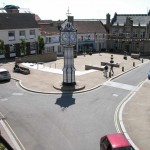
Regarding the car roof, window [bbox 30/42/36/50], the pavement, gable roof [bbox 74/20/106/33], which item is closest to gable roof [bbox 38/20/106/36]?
gable roof [bbox 74/20/106/33]

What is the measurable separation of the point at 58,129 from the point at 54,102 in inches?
251

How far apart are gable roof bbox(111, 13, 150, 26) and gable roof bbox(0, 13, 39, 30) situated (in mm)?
23036

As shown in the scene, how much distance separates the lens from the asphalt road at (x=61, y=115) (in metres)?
18.6

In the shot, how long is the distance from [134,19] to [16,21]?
2866 centimetres

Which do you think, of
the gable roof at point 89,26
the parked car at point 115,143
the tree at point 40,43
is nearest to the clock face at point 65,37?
the parked car at point 115,143

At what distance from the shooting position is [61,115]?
912 inches

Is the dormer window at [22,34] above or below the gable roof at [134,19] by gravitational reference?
below

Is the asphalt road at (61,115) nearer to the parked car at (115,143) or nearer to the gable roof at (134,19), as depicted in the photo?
the parked car at (115,143)

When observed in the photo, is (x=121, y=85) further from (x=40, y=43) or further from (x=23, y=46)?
(x=40, y=43)

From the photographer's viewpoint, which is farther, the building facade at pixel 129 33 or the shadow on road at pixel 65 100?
the building facade at pixel 129 33

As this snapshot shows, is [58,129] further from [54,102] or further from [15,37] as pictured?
[15,37]

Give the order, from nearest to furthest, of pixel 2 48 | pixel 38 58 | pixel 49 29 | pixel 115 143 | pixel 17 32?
pixel 115 143
pixel 2 48
pixel 38 58
pixel 17 32
pixel 49 29

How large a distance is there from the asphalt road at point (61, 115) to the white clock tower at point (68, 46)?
3155 millimetres

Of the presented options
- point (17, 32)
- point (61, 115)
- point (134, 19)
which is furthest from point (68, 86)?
point (134, 19)
